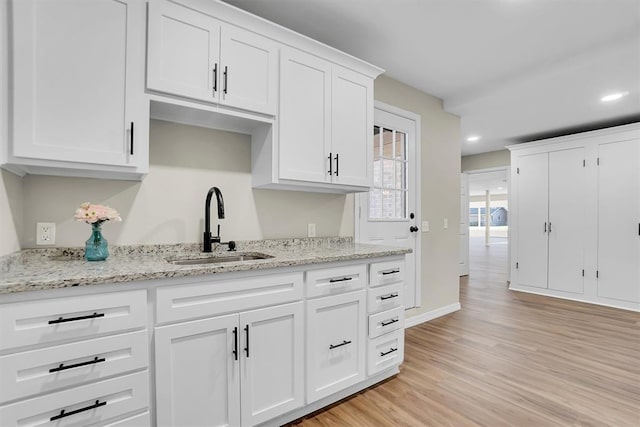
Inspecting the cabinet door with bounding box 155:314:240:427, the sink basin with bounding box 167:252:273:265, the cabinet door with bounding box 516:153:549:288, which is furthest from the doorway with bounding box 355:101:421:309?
the cabinet door with bounding box 516:153:549:288

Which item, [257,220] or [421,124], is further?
[421,124]

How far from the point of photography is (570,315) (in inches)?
150

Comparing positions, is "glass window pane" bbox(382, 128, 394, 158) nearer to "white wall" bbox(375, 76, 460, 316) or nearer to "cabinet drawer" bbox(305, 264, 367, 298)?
"white wall" bbox(375, 76, 460, 316)

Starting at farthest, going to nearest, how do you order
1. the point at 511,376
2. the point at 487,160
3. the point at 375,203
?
the point at 487,160 < the point at 375,203 < the point at 511,376

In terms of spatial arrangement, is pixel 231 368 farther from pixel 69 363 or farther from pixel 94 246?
pixel 94 246

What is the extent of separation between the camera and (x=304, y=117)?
2.14m

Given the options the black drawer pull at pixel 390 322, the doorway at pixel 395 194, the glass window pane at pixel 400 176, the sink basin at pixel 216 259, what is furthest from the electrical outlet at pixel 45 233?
the glass window pane at pixel 400 176

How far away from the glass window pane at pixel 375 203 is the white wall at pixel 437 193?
674mm

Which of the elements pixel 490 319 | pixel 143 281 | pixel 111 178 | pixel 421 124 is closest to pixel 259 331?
pixel 143 281

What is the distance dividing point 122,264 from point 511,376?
2.68 metres

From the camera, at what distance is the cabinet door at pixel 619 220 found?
12.9ft

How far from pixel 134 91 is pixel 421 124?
2.87m

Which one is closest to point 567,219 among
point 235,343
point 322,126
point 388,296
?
point 388,296

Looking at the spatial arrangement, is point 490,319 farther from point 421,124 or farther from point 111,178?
point 111,178
